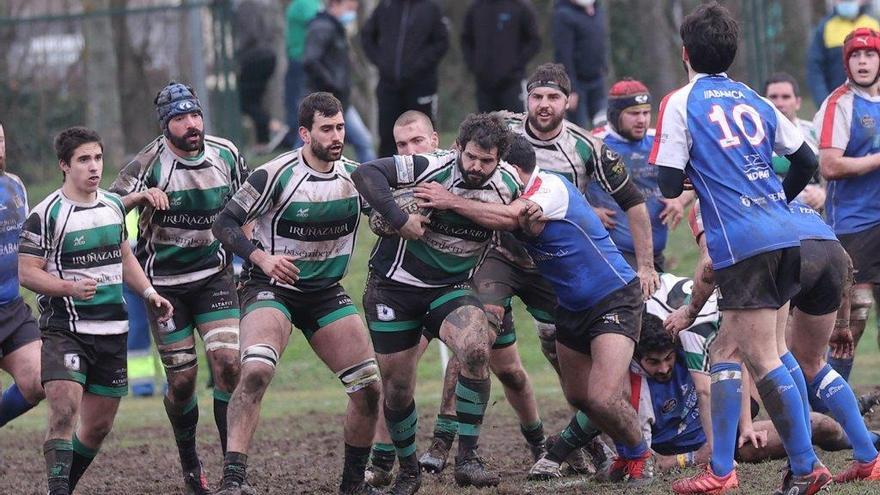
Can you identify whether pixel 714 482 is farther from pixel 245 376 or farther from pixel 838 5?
pixel 838 5

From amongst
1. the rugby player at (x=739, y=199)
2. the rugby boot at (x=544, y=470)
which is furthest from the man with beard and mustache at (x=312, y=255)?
the rugby player at (x=739, y=199)

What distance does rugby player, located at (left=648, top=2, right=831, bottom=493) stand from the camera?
6.93 metres

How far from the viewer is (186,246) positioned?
8.74 metres

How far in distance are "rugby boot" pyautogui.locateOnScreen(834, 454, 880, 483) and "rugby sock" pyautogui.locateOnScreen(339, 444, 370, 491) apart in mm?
2637

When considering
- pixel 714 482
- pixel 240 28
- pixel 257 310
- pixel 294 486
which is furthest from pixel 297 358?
pixel 714 482

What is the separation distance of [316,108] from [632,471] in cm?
280

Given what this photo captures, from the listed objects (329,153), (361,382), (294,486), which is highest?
(329,153)

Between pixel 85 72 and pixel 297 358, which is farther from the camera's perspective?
pixel 85 72

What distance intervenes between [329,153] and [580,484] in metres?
2.47

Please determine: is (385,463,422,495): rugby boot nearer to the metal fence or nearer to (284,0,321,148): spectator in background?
(284,0,321,148): spectator in background

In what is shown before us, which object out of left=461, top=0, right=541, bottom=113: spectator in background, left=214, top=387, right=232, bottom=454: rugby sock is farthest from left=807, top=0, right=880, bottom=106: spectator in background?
left=214, top=387, right=232, bottom=454: rugby sock

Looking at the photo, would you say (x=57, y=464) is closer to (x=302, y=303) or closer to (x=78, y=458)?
(x=78, y=458)

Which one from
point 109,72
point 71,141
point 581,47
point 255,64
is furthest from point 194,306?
point 109,72

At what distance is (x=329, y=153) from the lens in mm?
8094
